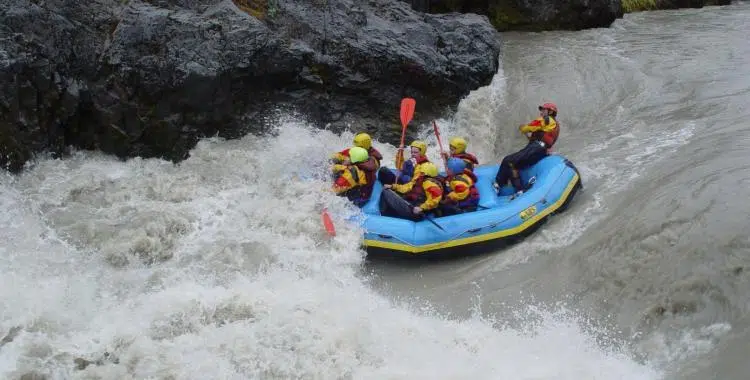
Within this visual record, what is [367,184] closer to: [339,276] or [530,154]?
[339,276]

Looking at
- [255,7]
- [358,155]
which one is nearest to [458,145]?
[358,155]

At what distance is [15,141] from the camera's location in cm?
653

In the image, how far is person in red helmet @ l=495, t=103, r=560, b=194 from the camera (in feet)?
23.7

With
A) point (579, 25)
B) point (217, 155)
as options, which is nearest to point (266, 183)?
point (217, 155)

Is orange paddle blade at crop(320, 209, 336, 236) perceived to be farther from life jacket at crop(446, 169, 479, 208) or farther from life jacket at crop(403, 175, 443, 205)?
life jacket at crop(446, 169, 479, 208)

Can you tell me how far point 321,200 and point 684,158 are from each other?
150 inches

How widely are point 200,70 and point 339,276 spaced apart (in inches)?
121

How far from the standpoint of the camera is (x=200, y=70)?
730 cm

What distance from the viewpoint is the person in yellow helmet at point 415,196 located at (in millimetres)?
6324

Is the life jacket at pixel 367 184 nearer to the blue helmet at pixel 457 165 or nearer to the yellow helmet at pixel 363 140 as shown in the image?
the yellow helmet at pixel 363 140

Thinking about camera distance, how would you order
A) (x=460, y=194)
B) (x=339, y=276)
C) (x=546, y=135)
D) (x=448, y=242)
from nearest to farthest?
(x=339, y=276), (x=448, y=242), (x=460, y=194), (x=546, y=135)

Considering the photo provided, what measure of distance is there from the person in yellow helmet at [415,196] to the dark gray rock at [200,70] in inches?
79.4

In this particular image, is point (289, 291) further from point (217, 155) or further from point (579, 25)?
point (579, 25)

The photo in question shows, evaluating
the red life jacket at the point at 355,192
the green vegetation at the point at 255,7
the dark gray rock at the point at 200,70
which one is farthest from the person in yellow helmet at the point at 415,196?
the green vegetation at the point at 255,7
